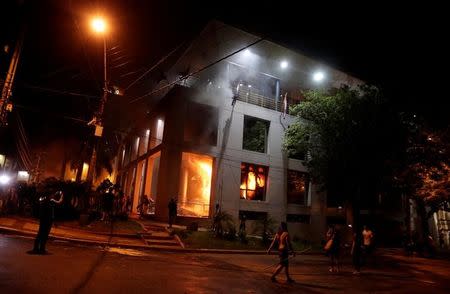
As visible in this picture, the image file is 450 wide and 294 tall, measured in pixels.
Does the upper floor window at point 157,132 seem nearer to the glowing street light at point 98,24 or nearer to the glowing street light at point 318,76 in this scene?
the glowing street light at point 318,76

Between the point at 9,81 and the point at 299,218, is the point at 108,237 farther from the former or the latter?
the point at 299,218

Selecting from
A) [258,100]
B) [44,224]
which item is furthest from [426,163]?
[44,224]

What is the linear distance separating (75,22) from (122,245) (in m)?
9.17

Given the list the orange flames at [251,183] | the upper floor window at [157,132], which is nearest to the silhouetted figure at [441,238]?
the orange flames at [251,183]

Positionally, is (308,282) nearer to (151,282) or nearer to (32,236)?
(151,282)

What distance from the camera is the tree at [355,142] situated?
73.0 ft

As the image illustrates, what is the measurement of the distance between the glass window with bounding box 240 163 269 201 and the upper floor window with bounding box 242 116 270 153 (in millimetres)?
1827

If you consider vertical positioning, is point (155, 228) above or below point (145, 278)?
above

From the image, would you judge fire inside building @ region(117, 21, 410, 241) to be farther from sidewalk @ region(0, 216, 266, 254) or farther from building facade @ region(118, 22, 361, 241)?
sidewalk @ region(0, 216, 266, 254)

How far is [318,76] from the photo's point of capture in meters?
31.1

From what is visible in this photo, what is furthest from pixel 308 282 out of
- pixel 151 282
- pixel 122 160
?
pixel 122 160

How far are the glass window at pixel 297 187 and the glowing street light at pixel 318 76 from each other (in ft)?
28.2

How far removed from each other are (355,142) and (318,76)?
10396mm

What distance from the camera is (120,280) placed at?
8078mm
